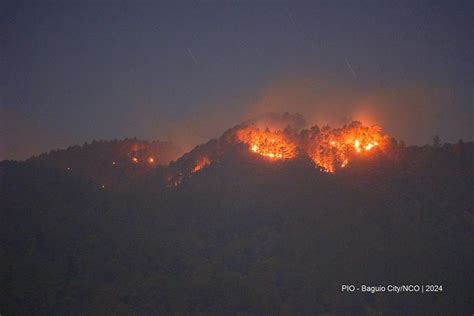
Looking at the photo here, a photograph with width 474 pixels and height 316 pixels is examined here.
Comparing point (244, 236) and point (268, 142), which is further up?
point (268, 142)

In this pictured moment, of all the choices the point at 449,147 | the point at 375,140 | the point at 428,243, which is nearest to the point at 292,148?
the point at 375,140

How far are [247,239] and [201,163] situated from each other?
955 inches

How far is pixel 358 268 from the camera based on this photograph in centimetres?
5078

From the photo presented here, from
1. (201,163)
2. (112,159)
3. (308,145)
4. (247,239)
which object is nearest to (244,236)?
(247,239)

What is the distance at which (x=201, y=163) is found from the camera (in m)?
83.1

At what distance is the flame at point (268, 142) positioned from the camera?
80.9 metres

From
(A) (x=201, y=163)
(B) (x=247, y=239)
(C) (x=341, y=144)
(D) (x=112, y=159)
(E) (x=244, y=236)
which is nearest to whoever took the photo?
(B) (x=247, y=239)

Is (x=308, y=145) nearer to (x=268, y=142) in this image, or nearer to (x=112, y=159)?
(x=268, y=142)

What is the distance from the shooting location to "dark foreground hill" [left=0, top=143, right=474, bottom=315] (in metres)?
45.8

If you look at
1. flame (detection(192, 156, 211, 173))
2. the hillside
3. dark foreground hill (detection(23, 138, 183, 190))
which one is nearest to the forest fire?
the hillside

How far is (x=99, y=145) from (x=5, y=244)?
53989 millimetres

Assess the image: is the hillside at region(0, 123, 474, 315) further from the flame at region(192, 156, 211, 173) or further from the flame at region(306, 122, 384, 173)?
the flame at region(306, 122, 384, 173)

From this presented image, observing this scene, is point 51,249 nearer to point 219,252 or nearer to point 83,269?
point 83,269

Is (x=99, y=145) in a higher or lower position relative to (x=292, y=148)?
higher
